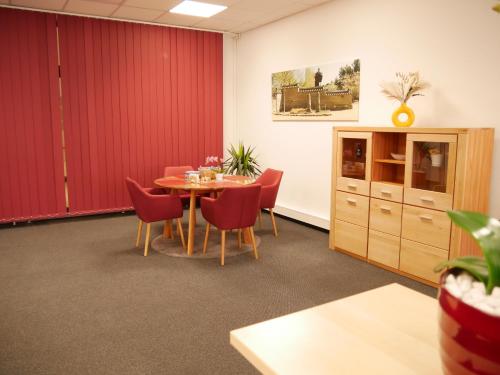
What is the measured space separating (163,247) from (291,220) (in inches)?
85.0

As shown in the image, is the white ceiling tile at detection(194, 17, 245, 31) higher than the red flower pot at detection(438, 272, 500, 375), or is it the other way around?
the white ceiling tile at detection(194, 17, 245, 31)

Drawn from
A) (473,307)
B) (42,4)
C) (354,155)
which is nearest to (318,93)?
(354,155)

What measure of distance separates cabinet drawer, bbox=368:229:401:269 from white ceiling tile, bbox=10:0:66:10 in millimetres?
4754

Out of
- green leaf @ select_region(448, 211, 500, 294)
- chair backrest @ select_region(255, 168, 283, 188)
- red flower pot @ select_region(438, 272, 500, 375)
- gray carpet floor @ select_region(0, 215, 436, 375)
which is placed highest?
green leaf @ select_region(448, 211, 500, 294)

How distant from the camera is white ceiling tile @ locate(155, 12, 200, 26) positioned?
6133 millimetres

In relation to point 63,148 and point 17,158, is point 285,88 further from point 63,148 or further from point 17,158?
point 17,158

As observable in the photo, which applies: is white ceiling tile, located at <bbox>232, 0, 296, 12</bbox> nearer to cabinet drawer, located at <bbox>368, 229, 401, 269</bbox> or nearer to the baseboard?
the baseboard

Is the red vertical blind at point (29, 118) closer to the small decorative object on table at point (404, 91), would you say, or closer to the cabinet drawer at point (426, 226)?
the small decorative object on table at point (404, 91)

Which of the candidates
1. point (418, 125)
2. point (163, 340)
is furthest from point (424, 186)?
point (163, 340)

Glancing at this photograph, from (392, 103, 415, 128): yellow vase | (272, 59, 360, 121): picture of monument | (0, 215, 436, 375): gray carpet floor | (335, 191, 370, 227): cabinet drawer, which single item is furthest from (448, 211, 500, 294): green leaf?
(272, 59, 360, 121): picture of monument

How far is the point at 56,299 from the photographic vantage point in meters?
3.63

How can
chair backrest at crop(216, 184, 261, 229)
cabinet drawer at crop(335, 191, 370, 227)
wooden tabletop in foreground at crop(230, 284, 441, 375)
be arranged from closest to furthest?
wooden tabletop in foreground at crop(230, 284, 441, 375)
chair backrest at crop(216, 184, 261, 229)
cabinet drawer at crop(335, 191, 370, 227)

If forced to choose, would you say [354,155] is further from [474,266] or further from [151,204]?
[474,266]

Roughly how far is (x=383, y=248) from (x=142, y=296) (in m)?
2.40
